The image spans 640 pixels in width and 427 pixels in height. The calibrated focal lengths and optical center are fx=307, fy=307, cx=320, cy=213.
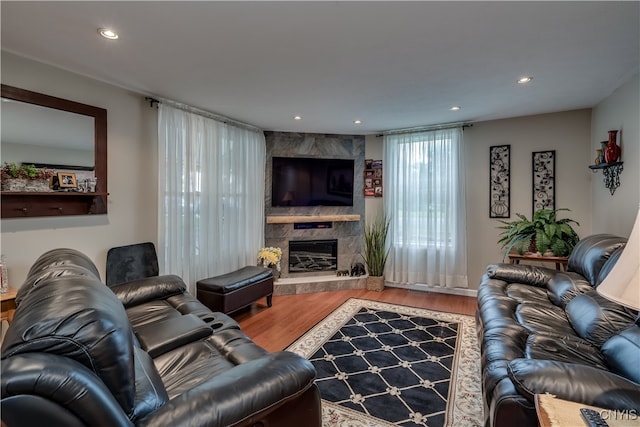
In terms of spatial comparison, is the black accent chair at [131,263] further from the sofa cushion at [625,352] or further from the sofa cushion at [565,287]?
the sofa cushion at [565,287]

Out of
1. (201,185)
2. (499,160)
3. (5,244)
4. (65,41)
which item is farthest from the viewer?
(499,160)

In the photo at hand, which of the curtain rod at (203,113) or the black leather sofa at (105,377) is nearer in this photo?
the black leather sofa at (105,377)

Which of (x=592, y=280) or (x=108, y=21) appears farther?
(x=592, y=280)

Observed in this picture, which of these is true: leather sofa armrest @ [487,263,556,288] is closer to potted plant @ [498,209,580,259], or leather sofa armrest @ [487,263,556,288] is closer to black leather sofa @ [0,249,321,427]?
potted plant @ [498,209,580,259]

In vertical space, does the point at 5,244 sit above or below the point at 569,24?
below

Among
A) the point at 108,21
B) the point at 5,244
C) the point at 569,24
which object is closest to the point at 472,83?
the point at 569,24

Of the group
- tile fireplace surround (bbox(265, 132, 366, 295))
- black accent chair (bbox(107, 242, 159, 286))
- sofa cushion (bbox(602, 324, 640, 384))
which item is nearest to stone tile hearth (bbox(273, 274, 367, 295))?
tile fireplace surround (bbox(265, 132, 366, 295))

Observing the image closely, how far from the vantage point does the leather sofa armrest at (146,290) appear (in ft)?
8.25

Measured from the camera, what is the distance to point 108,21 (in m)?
1.83

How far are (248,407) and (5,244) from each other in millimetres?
2419

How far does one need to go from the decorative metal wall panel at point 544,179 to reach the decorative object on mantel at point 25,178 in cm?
520

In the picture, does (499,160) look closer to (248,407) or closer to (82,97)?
(248,407)

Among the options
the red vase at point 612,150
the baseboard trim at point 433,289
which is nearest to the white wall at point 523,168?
the baseboard trim at point 433,289

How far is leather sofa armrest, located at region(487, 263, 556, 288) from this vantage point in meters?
2.90
